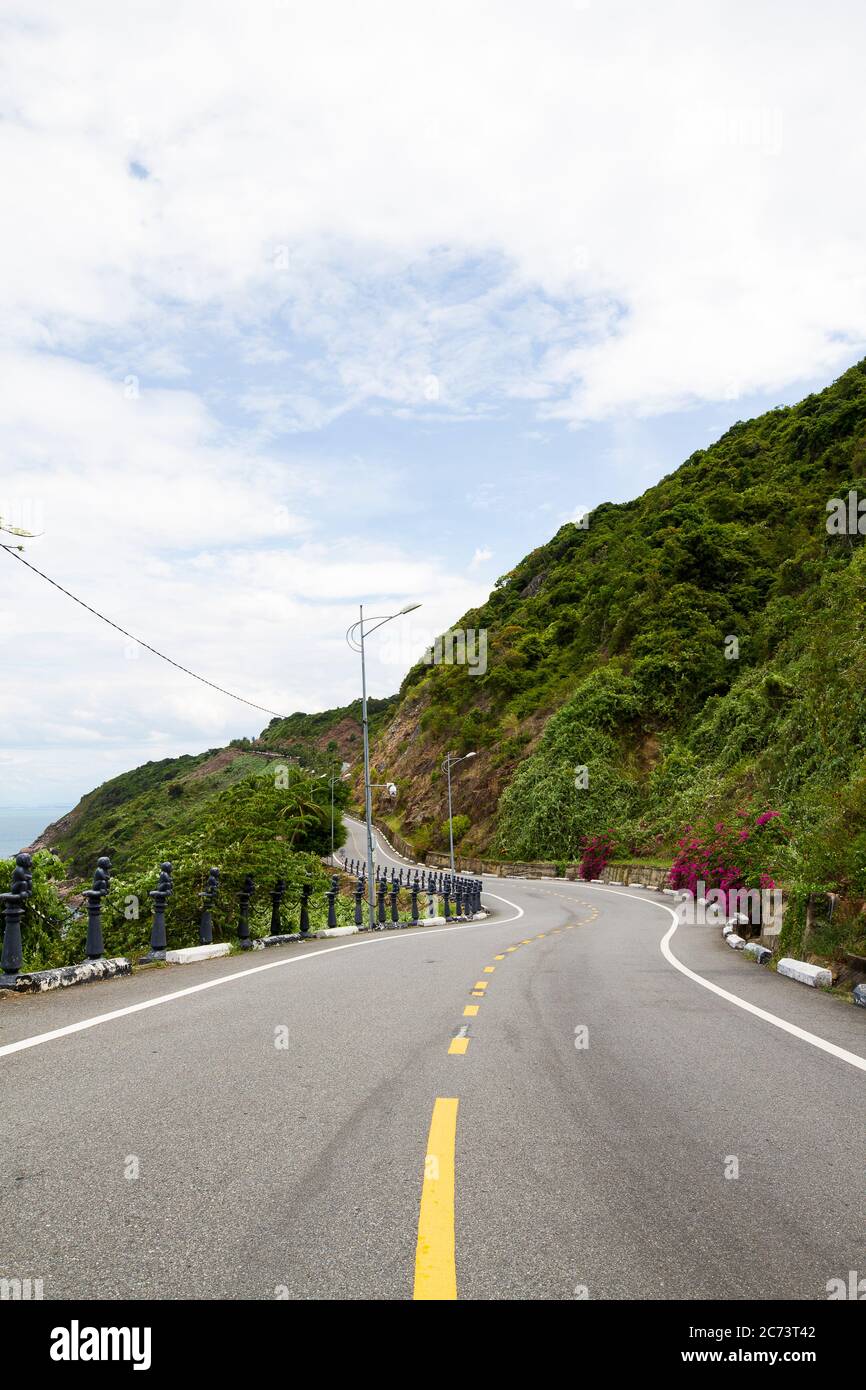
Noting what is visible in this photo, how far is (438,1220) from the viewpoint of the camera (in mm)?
3697

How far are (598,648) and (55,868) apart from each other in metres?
67.7

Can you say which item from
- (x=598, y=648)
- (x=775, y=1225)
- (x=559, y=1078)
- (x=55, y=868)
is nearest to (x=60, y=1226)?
(x=775, y=1225)

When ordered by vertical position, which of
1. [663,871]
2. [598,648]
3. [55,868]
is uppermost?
[598,648]

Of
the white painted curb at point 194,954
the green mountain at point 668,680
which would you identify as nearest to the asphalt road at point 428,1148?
the white painted curb at point 194,954

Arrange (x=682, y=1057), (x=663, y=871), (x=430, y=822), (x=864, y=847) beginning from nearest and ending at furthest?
(x=682, y=1057) → (x=864, y=847) → (x=663, y=871) → (x=430, y=822)

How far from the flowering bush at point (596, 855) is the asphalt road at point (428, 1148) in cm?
4748

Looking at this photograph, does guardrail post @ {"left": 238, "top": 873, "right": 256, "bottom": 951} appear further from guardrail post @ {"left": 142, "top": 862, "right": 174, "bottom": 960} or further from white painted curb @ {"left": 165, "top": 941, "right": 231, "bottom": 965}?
guardrail post @ {"left": 142, "top": 862, "right": 174, "bottom": 960}

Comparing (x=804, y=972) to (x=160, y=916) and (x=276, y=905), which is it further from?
(x=276, y=905)

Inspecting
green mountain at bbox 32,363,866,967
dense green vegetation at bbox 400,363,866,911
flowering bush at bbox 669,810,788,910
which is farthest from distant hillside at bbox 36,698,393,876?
flowering bush at bbox 669,810,788,910

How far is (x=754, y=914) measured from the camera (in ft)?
65.1

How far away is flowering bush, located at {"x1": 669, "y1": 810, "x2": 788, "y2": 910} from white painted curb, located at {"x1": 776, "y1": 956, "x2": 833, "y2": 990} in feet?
26.7

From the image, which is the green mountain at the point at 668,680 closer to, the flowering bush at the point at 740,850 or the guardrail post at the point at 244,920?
the flowering bush at the point at 740,850

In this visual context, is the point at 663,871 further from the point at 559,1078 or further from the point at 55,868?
the point at 559,1078

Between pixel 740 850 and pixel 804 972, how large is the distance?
11949 mm
